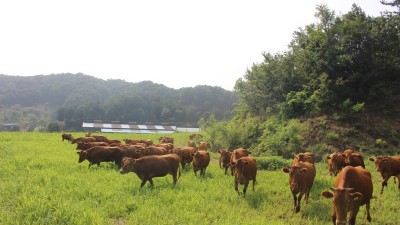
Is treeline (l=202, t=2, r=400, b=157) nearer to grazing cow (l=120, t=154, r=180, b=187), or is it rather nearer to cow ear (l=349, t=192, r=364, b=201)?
grazing cow (l=120, t=154, r=180, b=187)

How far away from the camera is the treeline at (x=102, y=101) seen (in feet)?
341

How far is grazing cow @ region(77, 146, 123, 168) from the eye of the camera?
17202 mm

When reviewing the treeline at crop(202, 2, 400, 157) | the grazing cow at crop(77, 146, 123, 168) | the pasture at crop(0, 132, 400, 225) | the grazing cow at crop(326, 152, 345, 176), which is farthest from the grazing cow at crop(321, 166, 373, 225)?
the treeline at crop(202, 2, 400, 157)

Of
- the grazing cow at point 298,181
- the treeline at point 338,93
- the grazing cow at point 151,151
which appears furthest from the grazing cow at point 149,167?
the treeline at point 338,93

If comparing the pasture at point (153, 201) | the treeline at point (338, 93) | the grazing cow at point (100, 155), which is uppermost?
the treeline at point (338, 93)

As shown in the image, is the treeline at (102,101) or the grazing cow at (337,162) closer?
the grazing cow at (337,162)

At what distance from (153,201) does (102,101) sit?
124m

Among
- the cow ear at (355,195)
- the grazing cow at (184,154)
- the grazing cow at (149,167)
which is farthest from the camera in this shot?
the grazing cow at (184,154)

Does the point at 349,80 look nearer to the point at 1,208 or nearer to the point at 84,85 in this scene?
the point at 1,208

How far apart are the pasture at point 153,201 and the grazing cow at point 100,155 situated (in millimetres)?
1915

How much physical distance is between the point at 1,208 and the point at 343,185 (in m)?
9.22

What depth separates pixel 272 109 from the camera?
32312mm

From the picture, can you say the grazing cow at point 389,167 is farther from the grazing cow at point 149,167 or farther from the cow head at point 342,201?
the grazing cow at point 149,167

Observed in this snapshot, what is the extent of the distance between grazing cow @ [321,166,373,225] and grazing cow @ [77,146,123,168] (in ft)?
38.3
